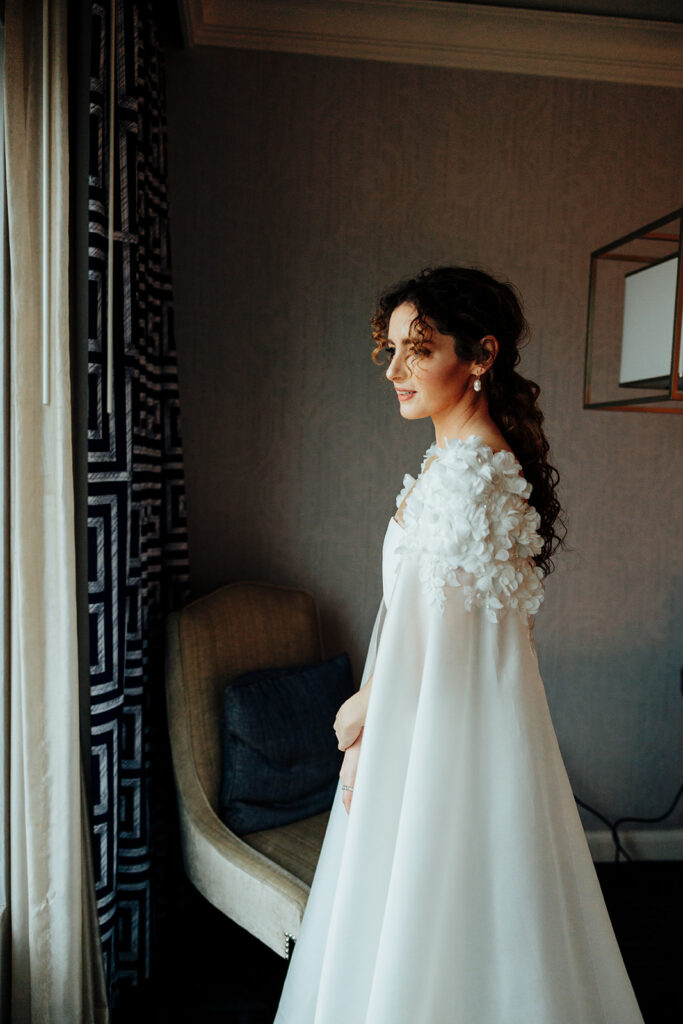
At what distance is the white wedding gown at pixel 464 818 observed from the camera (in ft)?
4.22

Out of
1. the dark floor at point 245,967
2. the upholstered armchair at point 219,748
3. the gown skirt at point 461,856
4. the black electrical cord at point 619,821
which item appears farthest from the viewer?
the black electrical cord at point 619,821

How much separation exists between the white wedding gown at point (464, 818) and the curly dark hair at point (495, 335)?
6.1 inches

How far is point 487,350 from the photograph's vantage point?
1452 millimetres

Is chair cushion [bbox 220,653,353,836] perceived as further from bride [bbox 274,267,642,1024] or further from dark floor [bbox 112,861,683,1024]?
bride [bbox 274,267,642,1024]

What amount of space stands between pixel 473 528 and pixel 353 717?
453 millimetres

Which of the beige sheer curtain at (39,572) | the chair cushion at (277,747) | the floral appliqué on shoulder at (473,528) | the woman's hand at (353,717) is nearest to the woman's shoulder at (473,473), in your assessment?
the floral appliqué on shoulder at (473,528)

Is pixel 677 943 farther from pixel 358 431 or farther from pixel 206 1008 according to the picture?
pixel 358 431

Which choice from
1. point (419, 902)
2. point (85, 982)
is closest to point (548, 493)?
point (419, 902)

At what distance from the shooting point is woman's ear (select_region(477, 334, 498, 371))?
1447 millimetres

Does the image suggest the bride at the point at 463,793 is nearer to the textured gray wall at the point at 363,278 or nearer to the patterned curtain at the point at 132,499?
the patterned curtain at the point at 132,499

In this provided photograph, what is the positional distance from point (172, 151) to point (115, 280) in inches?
33.1

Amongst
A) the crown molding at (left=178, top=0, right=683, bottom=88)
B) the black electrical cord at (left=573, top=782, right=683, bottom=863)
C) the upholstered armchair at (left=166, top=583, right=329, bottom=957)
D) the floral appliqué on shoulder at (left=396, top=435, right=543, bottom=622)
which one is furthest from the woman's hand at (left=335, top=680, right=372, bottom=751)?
the crown molding at (left=178, top=0, right=683, bottom=88)

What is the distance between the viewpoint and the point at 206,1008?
1.88 metres

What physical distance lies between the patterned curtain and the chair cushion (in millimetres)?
222
